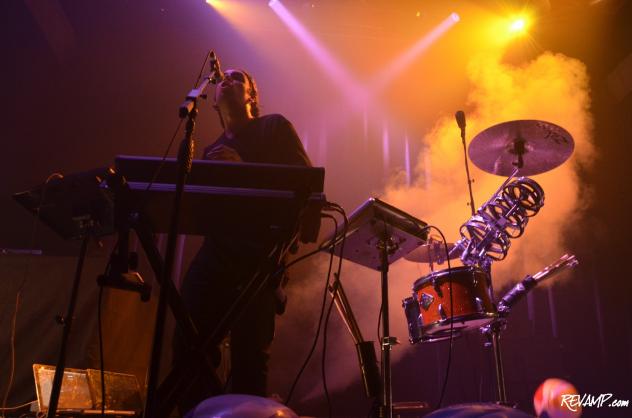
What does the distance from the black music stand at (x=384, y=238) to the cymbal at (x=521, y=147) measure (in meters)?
1.27

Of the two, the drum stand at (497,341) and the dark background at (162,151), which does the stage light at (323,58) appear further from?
the drum stand at (497,341)

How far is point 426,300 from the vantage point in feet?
10.2

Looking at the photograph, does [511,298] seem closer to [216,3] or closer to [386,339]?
[386,339]

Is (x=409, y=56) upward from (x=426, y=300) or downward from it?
upward

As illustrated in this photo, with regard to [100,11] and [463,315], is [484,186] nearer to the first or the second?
[463,315]

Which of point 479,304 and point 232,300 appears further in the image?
point 479,304

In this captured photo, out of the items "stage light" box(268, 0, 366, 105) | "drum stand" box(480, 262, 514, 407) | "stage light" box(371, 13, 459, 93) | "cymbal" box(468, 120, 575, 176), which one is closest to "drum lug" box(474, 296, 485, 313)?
"drum stand" box(480, 262, 514, 407)

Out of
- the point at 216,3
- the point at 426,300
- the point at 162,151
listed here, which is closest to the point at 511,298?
the point at 426,300

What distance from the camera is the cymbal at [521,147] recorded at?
3301 millimetres

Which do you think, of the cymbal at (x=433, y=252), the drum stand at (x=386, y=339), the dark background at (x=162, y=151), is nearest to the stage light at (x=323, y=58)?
the dark background at (x=162, y=151)

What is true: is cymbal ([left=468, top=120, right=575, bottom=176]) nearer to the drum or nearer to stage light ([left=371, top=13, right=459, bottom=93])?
the drum

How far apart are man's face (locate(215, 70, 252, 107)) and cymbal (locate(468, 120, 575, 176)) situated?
5.91ft

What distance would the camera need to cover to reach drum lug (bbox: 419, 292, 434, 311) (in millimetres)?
3087

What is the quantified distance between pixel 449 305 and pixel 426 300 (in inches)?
7.0
